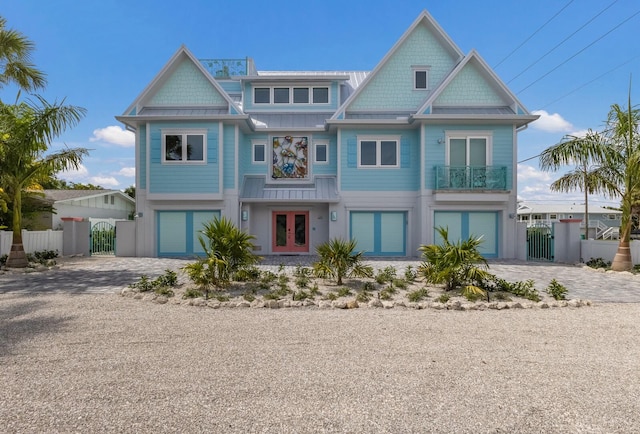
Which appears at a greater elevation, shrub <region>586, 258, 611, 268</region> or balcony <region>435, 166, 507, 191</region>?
balcony <region>435, 166, 507, 191</region>

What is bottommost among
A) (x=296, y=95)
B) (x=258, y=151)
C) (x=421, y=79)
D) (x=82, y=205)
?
(x=82, y=205)

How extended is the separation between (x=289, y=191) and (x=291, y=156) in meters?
1.89

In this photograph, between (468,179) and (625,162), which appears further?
(468,179)

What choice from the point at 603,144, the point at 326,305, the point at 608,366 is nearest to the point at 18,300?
the point at 326,305

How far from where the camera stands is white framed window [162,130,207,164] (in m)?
16.8

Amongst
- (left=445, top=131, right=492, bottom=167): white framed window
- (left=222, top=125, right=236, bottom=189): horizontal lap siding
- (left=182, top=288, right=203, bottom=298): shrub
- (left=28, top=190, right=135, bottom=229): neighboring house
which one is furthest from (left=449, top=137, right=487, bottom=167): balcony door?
(left=28, top=190, right=135, bottom=229): neighboring house

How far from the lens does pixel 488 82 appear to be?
17.4 metres

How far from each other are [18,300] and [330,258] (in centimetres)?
707

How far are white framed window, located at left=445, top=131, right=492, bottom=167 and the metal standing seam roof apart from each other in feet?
18.3

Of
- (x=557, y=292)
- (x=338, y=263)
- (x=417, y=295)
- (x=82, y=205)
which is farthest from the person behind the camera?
(x=82, y=205)

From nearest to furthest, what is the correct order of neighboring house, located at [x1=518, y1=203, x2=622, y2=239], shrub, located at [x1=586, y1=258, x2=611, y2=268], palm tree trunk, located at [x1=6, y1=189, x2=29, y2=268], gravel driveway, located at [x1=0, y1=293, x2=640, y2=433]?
gravel driveway, located at [x1=0, y1=293, x2=640, y2=433]
palm tree trunk, located at [x1=6, y1=189, x2=29, y2=268]
shrub, located at [x1=586, y1=258, x2=611, y2=268]
neighboring house, located at [x1=518, y1=203, x2=622, y2=239]

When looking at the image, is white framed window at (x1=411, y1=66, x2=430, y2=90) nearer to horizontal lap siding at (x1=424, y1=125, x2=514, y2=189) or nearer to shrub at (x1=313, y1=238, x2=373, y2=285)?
horizontal lap siding at (x1=424, y1=125, x2=514, y2=189)

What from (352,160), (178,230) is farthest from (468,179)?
(178,230)

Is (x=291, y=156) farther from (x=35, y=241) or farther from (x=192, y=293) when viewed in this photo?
(x=35, y=241)
